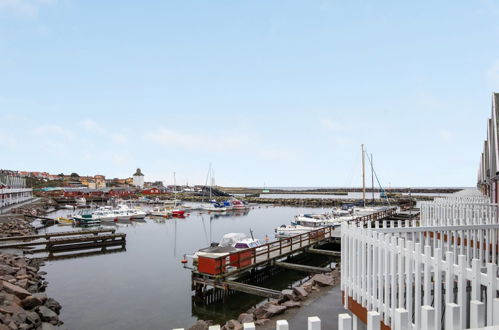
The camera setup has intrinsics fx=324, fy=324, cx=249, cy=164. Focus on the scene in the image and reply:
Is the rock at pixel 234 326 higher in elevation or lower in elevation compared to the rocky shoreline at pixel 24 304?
higher

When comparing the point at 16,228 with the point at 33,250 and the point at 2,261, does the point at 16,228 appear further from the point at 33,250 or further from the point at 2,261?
the point at 2,261

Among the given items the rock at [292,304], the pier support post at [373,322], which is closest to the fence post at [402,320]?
the pier support post at [373,322]

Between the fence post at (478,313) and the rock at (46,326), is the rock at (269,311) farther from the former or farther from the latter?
the fence post at (478,313)

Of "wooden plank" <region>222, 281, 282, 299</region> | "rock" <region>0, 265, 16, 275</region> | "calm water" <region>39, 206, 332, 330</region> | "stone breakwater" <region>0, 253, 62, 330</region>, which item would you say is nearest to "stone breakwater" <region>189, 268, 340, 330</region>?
"wooden plank" <region>222, 281, 282, 299</region>

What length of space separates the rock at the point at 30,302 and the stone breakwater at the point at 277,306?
7492mm

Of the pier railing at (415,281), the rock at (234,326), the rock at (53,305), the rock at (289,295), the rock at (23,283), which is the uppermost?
the pier railing at (415,281)

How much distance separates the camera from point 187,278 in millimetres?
21016

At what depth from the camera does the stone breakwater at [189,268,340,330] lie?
10238mm

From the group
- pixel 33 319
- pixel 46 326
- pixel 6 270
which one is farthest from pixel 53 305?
pixel 6 270

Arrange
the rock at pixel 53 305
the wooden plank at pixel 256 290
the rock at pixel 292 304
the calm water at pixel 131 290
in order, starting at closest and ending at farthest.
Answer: the rock at pixel 292 304, the wooden plank at pixel 256 290, the calm water at pixel 131 290, the rock at pixel 53 305

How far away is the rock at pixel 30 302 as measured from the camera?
13.2m

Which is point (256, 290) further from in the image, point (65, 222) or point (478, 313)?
point (65, 222)

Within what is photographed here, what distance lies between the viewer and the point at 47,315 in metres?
13.3

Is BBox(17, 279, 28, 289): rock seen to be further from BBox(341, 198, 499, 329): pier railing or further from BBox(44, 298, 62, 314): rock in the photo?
BBox(341, 198, 499, 329): pier railing
